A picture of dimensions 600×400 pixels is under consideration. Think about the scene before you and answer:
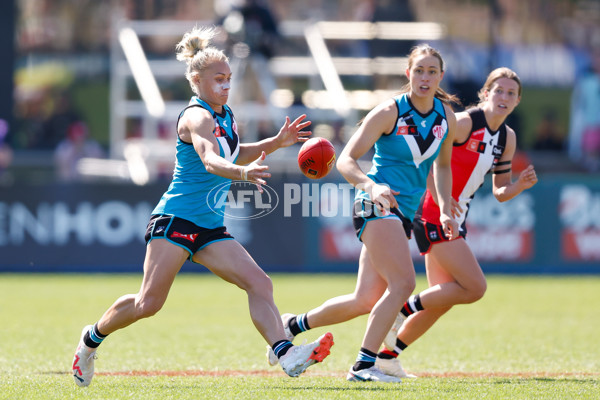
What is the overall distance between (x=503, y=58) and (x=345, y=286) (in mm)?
9017

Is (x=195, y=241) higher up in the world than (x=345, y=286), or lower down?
higher up

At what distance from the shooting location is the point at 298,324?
23.7 ft

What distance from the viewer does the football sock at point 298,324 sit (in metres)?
7.18

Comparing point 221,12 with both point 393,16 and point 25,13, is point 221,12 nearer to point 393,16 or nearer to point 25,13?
point 393,16

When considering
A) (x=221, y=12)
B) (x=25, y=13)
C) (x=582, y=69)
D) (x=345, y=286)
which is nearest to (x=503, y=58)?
(x=582, y=69)

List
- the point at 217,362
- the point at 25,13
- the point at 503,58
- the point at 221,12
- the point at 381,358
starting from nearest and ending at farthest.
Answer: the point at 381,358
the point at 217,362
the point at 221,12
the point at 503,58
the point at 25,13

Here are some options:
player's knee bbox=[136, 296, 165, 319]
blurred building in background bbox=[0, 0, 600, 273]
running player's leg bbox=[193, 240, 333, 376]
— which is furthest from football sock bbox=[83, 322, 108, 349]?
blurred building in background bbox=[0, 0, 600, 273]

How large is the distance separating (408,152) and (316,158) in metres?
0.63

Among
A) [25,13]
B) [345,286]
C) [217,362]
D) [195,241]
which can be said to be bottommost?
[345,286]

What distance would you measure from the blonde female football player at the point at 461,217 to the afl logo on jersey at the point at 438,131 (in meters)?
0.54

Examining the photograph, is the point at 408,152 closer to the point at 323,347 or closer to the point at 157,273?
the point at 323,347

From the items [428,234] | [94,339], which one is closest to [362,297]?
[428,234]

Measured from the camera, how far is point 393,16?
760 inches

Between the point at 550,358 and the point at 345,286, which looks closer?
the point at 550,358
